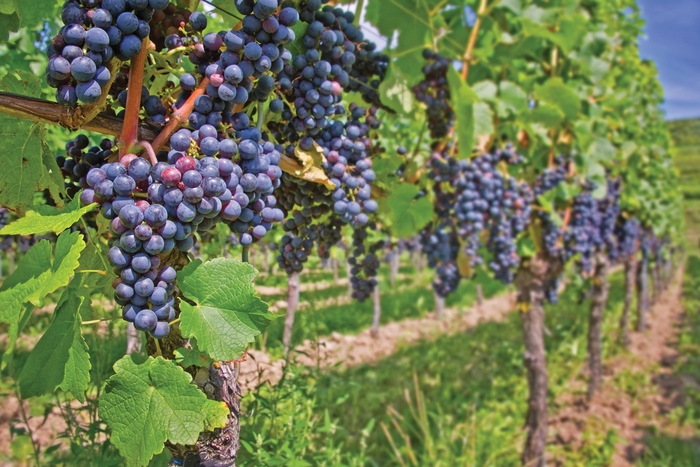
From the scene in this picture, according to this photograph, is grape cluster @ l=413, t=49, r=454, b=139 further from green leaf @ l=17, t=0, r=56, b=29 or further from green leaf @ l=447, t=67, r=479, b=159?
green leaf @ l=17, t=0, r=56, b=29

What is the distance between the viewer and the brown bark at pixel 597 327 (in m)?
6.77

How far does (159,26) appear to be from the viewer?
3.64 feet

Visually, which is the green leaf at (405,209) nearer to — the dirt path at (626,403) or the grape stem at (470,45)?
the grape stem at (470,45)

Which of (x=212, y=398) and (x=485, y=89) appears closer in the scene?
(x=212, y=398)

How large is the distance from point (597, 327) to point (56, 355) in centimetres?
743

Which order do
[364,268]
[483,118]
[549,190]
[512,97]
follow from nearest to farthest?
1. [364,268]
2. [483,118]
3. [512,97]
4. [549,190]

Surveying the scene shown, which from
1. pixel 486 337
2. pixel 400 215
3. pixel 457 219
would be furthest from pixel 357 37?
pixel 486 337

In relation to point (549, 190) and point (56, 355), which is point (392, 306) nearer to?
point (549, 190)

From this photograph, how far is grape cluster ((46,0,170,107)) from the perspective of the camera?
85cm

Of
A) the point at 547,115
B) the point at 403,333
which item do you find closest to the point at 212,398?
the point at 547,115

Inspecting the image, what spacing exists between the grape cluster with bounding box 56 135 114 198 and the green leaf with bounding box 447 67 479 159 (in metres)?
1.52

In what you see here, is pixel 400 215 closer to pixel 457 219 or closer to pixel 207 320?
pixel 457 219

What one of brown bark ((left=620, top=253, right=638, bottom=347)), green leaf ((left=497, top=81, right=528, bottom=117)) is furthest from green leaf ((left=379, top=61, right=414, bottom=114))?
brown bark ((left=620, top=253, right=638, bottom=347))

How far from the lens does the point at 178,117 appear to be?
40.1 inches
